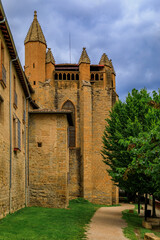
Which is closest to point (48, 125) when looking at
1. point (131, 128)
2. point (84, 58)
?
point (131, 128)

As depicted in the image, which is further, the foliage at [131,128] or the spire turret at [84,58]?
the spire turret at [84,58]

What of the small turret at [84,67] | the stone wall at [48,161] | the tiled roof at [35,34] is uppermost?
the tiled roof at [35,34]

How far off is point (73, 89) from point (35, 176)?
731 inches

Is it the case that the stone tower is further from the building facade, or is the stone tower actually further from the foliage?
the foliage

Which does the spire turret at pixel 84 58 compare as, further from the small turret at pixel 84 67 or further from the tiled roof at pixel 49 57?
the tiled roof at pixel 49 57

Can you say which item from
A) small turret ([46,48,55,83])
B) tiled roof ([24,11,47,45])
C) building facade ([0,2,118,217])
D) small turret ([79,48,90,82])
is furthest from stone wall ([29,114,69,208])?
tiled roof ([24,11,47,45])

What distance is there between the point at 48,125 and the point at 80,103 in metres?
16.0

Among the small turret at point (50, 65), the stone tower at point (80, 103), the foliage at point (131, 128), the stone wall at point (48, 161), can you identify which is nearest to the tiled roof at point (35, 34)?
the stone tower at point (80, 103)

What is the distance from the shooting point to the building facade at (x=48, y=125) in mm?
17031

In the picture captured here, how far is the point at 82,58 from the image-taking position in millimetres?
42281

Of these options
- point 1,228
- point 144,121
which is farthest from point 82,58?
point 1,228

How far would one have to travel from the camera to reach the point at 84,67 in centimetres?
4181

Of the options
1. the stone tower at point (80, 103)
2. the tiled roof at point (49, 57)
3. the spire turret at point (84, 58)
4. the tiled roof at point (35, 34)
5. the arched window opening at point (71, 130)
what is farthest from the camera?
the spire turret at point (84, 58)

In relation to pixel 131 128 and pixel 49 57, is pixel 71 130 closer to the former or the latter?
pixel 49 57
